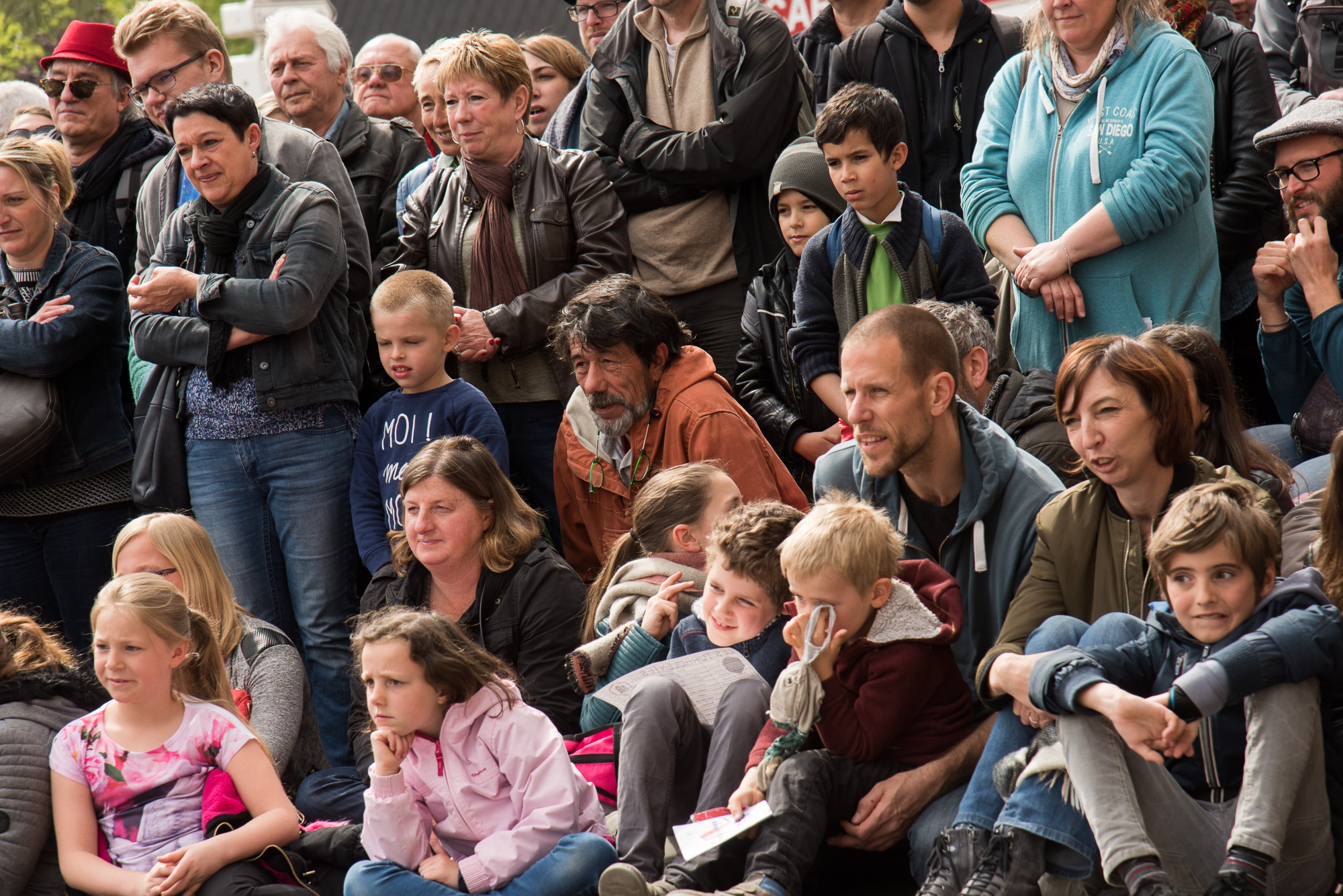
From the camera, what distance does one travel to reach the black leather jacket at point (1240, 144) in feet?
15.8

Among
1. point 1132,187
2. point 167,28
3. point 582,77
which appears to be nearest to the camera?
point 1132,187

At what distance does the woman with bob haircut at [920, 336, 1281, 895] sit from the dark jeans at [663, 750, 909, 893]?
0.92 feet

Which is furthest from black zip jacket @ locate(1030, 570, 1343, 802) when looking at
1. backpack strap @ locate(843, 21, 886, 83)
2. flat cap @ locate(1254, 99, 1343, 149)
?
backpack strap @ locate(843, 21, 886, 83)

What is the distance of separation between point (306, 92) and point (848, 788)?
3.91 meters

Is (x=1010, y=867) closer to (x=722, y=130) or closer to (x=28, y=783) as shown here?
(x=28, y=783)

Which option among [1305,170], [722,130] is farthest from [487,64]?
[1305,170]

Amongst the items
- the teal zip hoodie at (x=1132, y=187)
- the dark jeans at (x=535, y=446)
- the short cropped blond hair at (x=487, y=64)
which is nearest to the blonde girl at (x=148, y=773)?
the dark jeans at (x=535, y=446)

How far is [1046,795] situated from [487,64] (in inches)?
132

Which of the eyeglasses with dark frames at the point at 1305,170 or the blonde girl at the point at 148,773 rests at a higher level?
the eyeglasses with dark frames at the point at 1305,170

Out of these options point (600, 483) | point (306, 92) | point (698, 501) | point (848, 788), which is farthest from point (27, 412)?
point (848, 788)

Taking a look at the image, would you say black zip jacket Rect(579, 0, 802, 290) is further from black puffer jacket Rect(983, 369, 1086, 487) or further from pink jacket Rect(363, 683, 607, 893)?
pink jacket Rect(363, 683, 607, 893)

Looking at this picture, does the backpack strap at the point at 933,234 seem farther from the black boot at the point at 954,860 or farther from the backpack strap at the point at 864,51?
the black boot at the point at 954,860

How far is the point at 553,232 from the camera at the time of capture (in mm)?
5062

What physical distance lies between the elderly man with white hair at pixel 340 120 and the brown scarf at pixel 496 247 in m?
0.67
